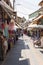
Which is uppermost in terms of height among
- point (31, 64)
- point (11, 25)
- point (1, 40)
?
point (11, 25)

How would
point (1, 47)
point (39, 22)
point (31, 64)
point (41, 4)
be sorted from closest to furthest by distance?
point (31, 64), point (1, 47), point (39, 22), point (41, 4)

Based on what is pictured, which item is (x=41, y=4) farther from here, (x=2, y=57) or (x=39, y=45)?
(x=2, y=57)

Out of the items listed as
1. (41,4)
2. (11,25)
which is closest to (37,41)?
(11,25)

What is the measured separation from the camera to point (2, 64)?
710 inches

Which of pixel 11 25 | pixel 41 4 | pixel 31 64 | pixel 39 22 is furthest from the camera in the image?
pixel 41 4

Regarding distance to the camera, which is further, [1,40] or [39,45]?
[39,45]

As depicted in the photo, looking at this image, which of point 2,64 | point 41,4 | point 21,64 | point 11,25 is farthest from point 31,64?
point 41,4

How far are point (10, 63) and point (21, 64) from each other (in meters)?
0.99

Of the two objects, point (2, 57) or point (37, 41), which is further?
point (37, 41)

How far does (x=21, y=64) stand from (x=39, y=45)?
17062 millimetres

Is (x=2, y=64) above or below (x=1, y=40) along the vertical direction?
below

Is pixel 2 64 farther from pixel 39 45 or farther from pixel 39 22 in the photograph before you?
pixel 39 22

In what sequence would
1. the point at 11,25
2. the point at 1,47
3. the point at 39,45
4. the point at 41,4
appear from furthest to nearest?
the point at 41,4 < the point at 39,45 < the point at 11,25 < the point at 1,47

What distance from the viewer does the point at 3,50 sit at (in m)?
19.9
